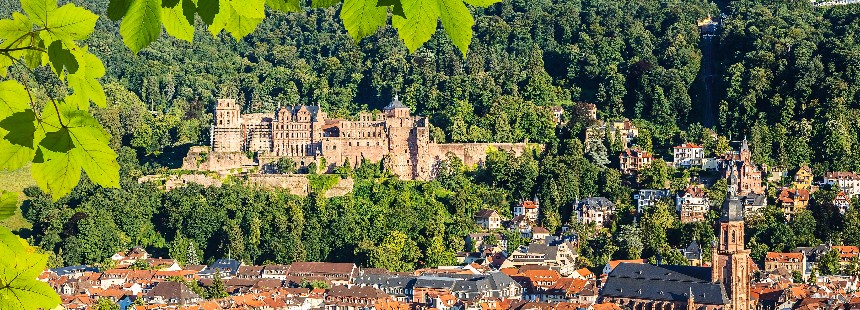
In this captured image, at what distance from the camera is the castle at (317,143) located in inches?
2274

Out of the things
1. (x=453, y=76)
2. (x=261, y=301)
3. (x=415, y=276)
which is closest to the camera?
(x=261, y=301)

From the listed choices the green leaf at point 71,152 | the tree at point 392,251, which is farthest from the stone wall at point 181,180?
the green leaf at point 71,152

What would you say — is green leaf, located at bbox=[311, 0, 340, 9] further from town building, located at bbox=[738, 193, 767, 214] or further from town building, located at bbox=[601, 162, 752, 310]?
town building, located at bbox=[738, 193, 767, 214]

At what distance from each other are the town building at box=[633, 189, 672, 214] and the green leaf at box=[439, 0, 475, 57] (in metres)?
55.2

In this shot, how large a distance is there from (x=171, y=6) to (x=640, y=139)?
60717mm

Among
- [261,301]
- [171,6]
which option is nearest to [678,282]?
[261,301]

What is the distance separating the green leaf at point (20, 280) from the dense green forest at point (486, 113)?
147 feet

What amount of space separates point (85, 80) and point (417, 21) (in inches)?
43.4

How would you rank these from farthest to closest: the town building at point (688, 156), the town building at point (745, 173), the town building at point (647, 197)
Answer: the town building at point (688, 156)
the town building at point (745, 173)
the town building at point (647, 197)

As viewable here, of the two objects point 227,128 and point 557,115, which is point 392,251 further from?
point 557,115

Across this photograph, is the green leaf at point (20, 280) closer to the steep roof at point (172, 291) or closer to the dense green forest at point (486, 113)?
the dense green forest at point (486, 113)

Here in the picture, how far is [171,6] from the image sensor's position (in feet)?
12.1

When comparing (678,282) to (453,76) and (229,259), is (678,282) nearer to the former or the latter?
(229,259)

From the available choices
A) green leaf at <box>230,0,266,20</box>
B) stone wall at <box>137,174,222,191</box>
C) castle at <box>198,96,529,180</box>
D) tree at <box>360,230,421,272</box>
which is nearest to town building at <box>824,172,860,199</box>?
castle at <box>198,96,529,180</box>
